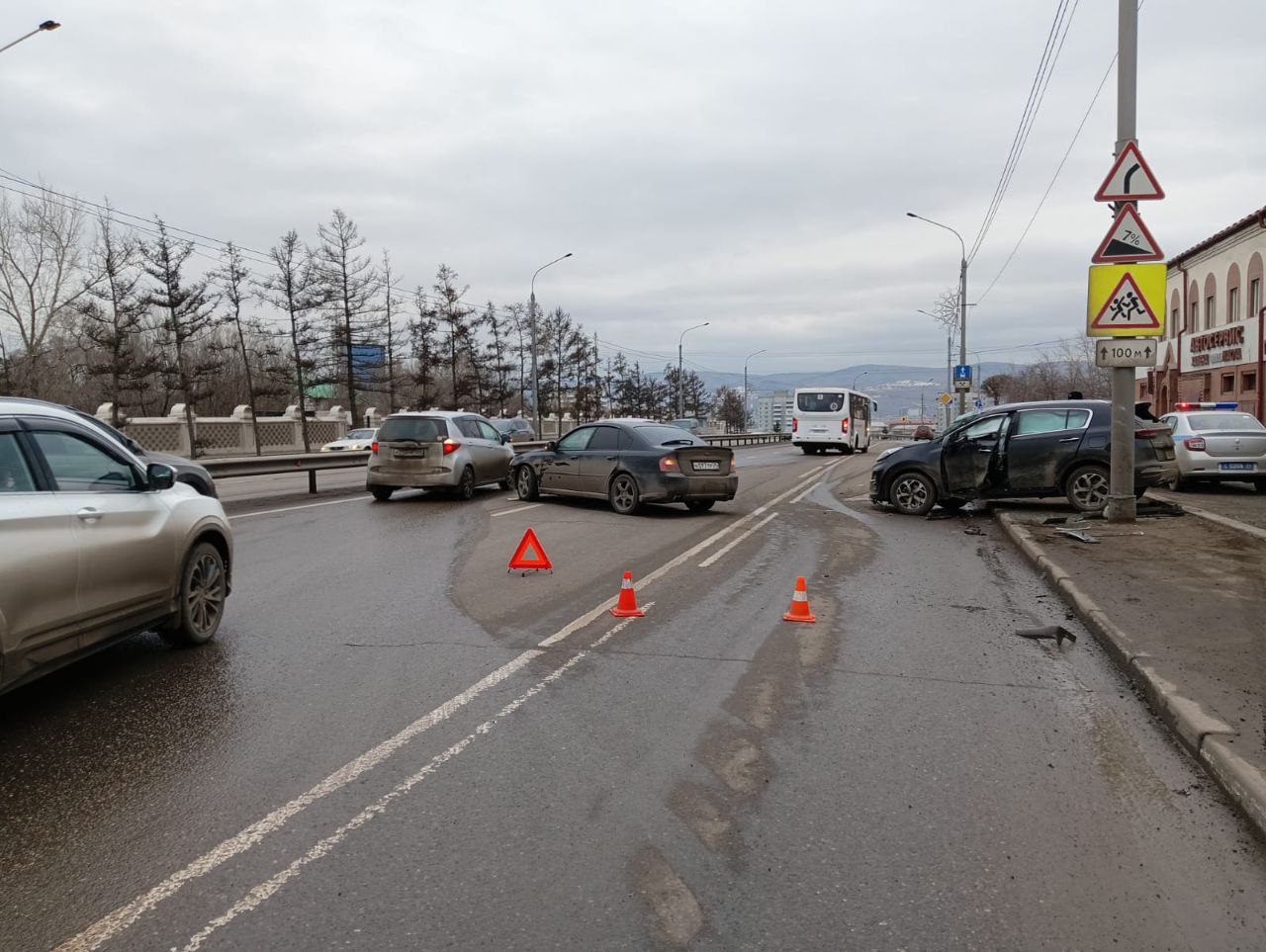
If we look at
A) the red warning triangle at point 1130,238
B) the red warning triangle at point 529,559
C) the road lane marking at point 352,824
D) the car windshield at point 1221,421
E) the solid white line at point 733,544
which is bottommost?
the solid white line at point 733,544

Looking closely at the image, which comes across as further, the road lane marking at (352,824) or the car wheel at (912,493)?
the car wheel at (912,493)

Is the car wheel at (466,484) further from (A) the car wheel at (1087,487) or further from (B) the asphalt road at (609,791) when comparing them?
(A) the car wheel at (1087,487)

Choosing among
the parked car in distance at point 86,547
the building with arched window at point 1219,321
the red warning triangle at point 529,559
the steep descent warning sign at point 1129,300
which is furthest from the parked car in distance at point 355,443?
the parked car in distance at point 86,547

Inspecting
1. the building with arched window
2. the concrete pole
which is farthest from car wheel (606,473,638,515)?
the building with arched window

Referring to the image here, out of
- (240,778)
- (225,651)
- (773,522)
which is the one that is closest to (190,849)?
(240,778)

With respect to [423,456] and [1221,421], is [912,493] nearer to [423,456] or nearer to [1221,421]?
[1221,421]

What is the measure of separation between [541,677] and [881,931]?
308 cm

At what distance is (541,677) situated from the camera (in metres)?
5.73

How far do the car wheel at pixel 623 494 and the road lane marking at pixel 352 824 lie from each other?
906 centimetres

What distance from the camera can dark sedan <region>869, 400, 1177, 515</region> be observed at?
13164 mm

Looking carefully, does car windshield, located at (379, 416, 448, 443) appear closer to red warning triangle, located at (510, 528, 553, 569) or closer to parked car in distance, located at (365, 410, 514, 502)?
parked car in distance, located at (365, 410, 514, 502)

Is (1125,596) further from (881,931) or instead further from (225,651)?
(225,651)

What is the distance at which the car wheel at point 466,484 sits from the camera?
17219mm

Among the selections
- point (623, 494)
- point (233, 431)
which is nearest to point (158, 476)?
point (623, 494)
